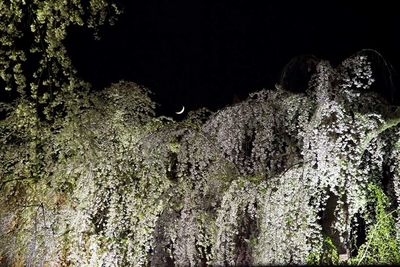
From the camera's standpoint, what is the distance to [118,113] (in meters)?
7.23

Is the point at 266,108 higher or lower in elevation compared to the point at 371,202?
higher

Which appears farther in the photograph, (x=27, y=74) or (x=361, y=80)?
(x=27, y=74)

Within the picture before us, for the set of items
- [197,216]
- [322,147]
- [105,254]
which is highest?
[322,147]

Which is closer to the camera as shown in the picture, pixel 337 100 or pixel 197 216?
pixel 337 100

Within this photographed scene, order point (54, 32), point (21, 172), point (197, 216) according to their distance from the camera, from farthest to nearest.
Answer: point (21, 172)
point (197, 216)
point (54, 32)

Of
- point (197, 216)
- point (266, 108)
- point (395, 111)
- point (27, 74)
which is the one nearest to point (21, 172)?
point (27, 74)

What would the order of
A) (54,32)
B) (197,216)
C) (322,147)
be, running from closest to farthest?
1. (322,147)
2. (54,32)
3. (197,216)

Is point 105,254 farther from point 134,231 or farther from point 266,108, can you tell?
point 266,108

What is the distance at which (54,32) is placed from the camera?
5211 mm

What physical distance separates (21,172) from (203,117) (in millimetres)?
2764

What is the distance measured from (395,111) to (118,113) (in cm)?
358

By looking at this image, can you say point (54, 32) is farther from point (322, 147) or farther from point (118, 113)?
point (322, 147)

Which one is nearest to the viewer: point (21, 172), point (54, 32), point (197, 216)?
point (54, 32)

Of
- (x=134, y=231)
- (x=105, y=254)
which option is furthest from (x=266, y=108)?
(x=105, y=254)
